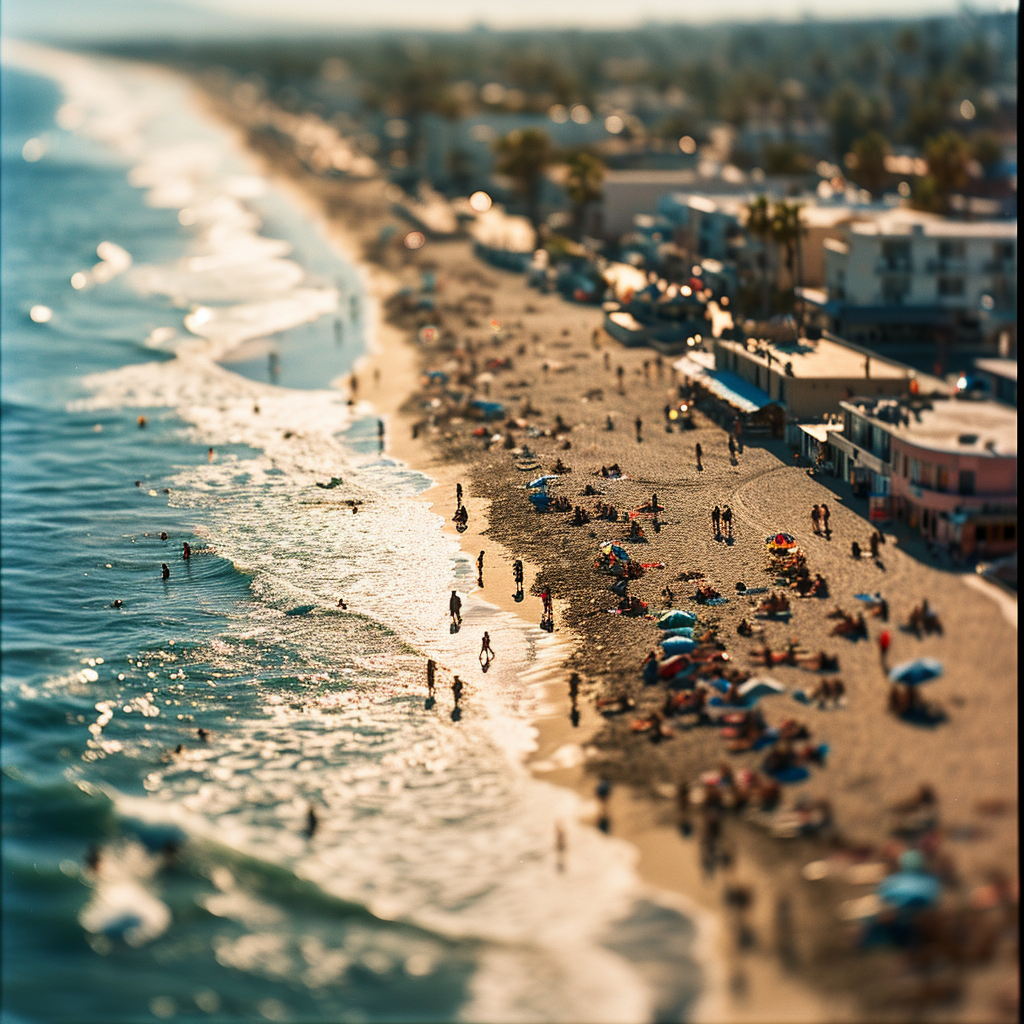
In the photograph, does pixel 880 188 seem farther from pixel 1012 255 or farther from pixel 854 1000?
pixel 854 1000

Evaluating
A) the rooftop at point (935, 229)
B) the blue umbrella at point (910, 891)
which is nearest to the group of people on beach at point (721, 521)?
the blue umbrella at point (910, 891)

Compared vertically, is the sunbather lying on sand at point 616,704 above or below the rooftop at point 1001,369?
below

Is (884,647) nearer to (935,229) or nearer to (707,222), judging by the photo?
(935,229)

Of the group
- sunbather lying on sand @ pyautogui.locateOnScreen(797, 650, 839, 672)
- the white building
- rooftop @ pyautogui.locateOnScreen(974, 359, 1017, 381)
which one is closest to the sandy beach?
sunbather lying on sand @ pyautogui.locateOnScreen(797, 650, 839, 672)

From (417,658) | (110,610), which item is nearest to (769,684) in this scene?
(417,658)

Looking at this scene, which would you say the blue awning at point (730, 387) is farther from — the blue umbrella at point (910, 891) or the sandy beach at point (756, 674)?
the blue umbrella at point (910, 891)

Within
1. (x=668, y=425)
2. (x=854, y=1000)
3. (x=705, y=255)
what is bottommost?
(x=854, y=1000)

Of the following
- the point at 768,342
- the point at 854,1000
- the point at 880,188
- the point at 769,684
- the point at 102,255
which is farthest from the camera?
the point at 102,255

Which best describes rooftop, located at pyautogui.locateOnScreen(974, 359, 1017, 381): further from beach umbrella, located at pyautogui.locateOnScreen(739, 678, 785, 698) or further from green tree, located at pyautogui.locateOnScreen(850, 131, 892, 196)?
green tree, located at pyautogui.locateOnScreen(850, 131, 892, 196)
